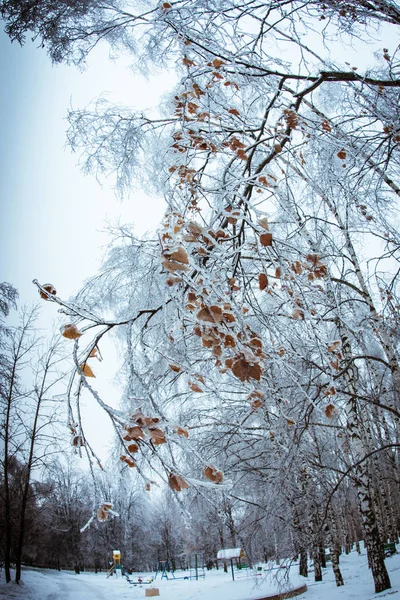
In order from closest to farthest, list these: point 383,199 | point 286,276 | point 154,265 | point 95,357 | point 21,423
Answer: point 286,276 → point 95,357 → point 154,265 → point 383,199 → point 21,423

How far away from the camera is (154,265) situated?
2.22 meters

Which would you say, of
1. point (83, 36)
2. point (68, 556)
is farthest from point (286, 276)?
point (68, 556)

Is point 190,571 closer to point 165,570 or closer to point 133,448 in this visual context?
point 165,570

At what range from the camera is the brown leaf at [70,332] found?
1.36 metres

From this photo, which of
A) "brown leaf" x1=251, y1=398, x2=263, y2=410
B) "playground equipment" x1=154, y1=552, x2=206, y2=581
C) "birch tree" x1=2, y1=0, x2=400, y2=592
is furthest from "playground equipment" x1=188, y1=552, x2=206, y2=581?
"brown leaf" x1=251, y1=398, x2=263, y2=410

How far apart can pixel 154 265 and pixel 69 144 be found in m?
1.85

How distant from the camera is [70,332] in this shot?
1375mm

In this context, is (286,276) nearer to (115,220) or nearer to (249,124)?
(249,124)

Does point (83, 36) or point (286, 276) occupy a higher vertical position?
point (83, 36)

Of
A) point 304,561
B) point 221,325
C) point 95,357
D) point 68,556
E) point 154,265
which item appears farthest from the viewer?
point 68,556

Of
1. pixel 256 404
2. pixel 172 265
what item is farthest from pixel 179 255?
pixel 256 404

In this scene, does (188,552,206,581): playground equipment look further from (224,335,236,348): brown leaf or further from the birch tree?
(224,335,236,348): brown leaf

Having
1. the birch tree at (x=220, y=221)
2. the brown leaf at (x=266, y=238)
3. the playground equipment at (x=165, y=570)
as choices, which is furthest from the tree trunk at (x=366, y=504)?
the playground equipment at (x=165, y=570)

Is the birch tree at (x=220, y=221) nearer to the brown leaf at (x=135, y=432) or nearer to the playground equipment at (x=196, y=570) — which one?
the brown leaf at (x=135, y=432)
